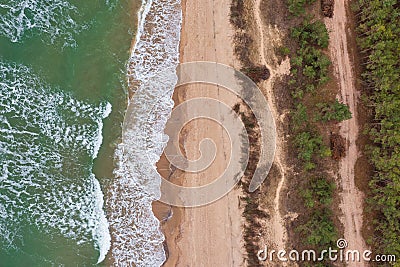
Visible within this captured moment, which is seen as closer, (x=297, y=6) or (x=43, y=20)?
(x=297, y=6)

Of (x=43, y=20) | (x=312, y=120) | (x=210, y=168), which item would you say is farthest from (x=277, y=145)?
(x=43, y=20)

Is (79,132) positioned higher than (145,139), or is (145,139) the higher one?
(79,132)

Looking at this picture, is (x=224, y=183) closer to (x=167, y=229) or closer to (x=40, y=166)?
(x=167, y=229)

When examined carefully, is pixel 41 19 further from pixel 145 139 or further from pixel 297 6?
pixel 297 6

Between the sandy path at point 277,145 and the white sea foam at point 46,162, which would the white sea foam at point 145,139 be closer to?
the white sea foam at point 46,162

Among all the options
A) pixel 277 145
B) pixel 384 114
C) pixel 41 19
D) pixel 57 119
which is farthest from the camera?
pixel 41 19

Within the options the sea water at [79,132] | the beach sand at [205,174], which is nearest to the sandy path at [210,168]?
the beach sand at [205,174]

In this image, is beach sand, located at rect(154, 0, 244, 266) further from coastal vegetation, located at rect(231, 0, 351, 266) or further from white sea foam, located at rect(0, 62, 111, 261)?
white sea foam, located at rect(0, 62, 111, 261)
